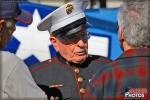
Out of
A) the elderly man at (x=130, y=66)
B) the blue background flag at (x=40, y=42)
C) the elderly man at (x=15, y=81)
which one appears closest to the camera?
the elderly man at (x=15, y=81)

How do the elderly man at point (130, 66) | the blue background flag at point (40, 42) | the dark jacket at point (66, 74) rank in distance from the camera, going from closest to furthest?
the elderly man at point (130, 66)
the dark jacket at point (66, 74)
the blue background flag at point (40, 42)

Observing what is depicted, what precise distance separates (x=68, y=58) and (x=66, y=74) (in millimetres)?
102

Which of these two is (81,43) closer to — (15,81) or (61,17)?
(61,17)

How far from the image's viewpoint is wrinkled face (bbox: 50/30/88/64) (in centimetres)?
280

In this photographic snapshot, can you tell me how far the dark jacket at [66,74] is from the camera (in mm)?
2795

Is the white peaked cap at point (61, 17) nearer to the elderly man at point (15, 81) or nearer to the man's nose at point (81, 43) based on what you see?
the man's nose at point (81, 43)

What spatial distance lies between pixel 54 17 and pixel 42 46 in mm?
1125

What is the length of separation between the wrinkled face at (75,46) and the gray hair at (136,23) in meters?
0.82

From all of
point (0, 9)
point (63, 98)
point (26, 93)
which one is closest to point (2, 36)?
point (0, 9)

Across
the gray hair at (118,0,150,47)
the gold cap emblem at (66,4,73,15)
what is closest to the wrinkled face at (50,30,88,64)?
the gold cap emblem at (66,4,73,15)

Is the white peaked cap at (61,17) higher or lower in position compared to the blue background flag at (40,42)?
higher

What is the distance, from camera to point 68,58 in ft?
9.30

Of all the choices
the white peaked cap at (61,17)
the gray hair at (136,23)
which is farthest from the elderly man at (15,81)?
the white peaked cap at (61,17)

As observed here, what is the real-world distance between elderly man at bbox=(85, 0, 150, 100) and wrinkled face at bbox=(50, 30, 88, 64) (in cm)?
82
